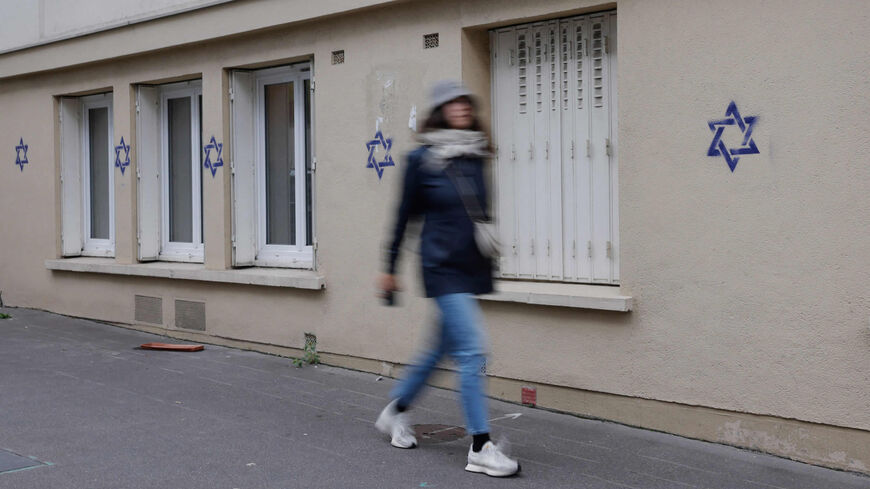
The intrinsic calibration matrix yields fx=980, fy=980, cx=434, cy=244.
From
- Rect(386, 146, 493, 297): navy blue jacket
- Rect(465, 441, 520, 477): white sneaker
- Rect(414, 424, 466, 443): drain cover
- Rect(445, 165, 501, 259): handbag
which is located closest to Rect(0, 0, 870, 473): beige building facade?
Rect(414, 424, 466, 443): drain cover

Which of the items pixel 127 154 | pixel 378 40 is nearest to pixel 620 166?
pixel 378 40

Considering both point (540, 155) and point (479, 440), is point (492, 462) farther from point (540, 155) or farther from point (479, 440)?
point (540, 155)

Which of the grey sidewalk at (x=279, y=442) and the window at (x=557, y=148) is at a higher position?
the window at (x=557, y=148)

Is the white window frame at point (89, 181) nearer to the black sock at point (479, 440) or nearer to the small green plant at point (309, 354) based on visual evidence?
the small green plant at point (309, 354)

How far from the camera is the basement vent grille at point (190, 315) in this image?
9.91 metres

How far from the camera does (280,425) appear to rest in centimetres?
653

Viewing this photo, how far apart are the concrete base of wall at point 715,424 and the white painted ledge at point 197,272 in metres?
1.80

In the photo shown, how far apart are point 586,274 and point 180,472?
3182 millimetres

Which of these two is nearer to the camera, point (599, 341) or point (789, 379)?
point (789, 379)

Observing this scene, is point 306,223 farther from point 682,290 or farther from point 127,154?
point 682,290

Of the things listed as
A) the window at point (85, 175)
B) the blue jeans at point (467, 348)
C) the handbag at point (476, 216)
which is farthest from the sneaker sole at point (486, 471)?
the window at point (85, 175)

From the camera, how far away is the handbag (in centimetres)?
531

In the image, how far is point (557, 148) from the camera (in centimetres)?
722

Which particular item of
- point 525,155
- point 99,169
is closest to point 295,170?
point 525,155
